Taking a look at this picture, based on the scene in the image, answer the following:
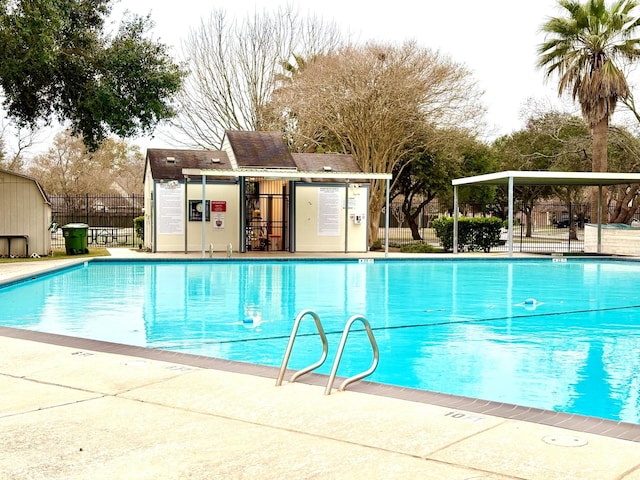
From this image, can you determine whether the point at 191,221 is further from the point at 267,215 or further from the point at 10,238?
the point at 10,238

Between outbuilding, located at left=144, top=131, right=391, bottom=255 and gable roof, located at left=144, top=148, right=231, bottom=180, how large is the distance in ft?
0.11

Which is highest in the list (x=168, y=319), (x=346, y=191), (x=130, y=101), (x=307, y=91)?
(x=307, y=91)

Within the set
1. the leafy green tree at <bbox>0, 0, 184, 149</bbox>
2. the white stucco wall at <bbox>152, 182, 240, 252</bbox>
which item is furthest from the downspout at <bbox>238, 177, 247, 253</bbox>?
the leafy green tree at <bbox>0, 0, 184, 149</bbox>

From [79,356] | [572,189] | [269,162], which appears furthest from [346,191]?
[572,189]

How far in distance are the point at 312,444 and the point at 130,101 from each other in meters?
18.6

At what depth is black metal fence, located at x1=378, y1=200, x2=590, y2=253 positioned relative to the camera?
109 feet

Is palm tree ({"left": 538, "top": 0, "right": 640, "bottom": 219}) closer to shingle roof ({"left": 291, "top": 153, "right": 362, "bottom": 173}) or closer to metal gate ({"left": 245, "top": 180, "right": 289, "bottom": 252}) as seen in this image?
shingle roof ({"left": 291, "top": 153, "right": 362, "bottom": 173})

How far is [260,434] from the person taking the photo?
4582mm

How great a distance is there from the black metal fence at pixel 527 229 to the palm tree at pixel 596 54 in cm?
541

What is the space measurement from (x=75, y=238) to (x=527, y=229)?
1110 inches

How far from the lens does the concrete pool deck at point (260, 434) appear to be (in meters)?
3.93

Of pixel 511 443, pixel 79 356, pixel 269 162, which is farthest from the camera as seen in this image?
pixel 269 162

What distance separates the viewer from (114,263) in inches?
827

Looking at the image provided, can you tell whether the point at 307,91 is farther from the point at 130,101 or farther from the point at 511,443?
the point at 511,443
